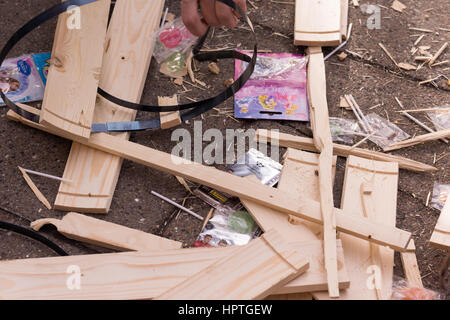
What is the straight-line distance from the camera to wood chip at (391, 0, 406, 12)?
3.46m

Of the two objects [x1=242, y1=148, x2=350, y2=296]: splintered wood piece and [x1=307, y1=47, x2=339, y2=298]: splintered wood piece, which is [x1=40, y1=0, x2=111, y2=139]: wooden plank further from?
[x1=307, y1=47, x2=339, y2=298]: splintered wood piece

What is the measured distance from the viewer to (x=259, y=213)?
2432 mm

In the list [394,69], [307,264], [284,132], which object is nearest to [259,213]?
[307,264]

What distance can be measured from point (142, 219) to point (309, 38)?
1.43 meters

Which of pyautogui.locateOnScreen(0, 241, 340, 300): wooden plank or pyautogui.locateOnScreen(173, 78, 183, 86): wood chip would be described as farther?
pyautogui.locateOnScreen(173, 78, 183, 86): wood chip

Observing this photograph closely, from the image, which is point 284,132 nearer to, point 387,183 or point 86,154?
point 387,183

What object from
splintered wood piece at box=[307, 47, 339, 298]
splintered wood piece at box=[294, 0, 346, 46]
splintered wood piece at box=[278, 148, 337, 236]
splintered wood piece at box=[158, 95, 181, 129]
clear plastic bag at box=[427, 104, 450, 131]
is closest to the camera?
splintered wood piece at box=[307, 47, 339, 298]

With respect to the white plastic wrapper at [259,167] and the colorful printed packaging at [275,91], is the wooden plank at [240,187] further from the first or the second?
the colorful printed packaging at [275,91]

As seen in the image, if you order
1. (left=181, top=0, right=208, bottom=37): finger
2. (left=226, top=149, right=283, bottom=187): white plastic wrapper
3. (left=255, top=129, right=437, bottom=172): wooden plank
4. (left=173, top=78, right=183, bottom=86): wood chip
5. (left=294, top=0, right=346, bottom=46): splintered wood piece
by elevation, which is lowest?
(left=226, top=149, right=283, bottom=187): white plastic wrapper

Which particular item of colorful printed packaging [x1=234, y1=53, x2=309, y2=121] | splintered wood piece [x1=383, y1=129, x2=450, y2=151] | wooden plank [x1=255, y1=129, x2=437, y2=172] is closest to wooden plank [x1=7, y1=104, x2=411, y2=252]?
wooden plank [x1=255, y1=129, x2=437, y2=172]

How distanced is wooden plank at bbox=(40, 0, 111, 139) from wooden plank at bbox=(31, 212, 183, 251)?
41 cm

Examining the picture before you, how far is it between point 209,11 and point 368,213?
112 cm

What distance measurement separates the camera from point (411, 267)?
7.66 ft

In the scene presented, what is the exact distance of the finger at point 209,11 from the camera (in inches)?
93.5
